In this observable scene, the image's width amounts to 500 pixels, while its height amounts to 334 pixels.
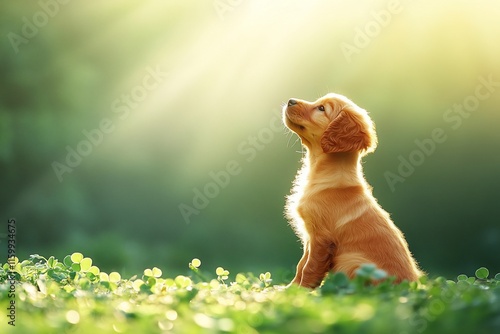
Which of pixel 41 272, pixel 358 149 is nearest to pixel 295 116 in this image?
pixel 358 149

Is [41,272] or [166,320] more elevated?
[41,272]

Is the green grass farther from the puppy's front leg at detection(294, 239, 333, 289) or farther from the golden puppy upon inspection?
the puppy's front leg at detection(294, 239, 333, 289)

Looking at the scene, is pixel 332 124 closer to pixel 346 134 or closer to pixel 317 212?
pixel 346 134

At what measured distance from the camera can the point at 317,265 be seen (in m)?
3.41

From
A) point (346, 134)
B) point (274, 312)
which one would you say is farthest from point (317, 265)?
point (274, 312)

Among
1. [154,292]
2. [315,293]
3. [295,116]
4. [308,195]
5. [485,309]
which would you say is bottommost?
[485,309]

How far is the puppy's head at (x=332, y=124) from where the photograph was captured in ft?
12.0

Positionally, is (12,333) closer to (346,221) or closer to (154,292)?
(154,292)

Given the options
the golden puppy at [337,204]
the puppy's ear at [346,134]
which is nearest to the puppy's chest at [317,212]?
the golden puppy at [337,204]

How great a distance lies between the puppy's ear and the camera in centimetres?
365

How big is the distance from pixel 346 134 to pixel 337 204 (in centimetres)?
43

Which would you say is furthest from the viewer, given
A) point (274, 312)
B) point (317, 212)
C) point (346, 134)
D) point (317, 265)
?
point (346, 134)

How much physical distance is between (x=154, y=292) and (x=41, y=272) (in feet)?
3.59

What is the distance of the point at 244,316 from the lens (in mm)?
1761
